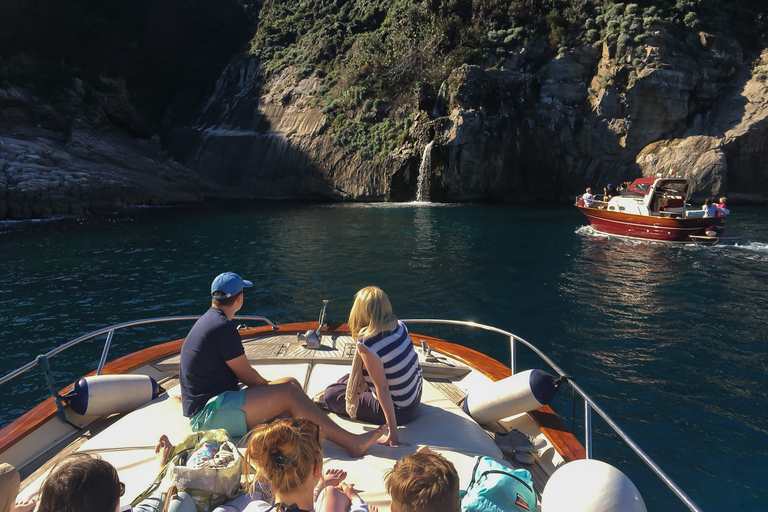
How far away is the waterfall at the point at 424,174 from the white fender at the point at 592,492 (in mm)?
30039

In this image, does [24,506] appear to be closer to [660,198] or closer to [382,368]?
[382,368]

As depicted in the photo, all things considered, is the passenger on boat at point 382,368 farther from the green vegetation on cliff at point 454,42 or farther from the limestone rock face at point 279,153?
the green vegetation on cliff at point 454,42

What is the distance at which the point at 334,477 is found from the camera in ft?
10.9

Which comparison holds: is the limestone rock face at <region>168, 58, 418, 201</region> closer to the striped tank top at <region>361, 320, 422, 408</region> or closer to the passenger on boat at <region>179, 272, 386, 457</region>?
the striped tank top at <region>361, 320, 422, 408</region>

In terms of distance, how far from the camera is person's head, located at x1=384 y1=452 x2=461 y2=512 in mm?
2316

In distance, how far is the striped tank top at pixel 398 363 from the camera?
403 cm

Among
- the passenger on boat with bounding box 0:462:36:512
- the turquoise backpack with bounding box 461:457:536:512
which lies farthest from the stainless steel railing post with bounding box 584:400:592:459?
the passenger on boat with bounding box 0:462:36:512

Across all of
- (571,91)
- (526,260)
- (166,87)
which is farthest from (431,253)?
(166,87)

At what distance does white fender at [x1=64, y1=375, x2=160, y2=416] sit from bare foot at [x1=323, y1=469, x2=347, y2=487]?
8.08 ft

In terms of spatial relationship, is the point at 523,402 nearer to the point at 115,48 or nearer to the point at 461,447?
the point at 461,447

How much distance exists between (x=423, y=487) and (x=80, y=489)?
1.62 metres

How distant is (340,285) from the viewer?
46.6 ft

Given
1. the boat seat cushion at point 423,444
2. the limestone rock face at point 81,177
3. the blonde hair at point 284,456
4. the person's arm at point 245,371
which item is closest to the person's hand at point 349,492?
the boat seat cushion at point 423,444

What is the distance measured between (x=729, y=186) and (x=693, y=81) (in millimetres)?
7018
